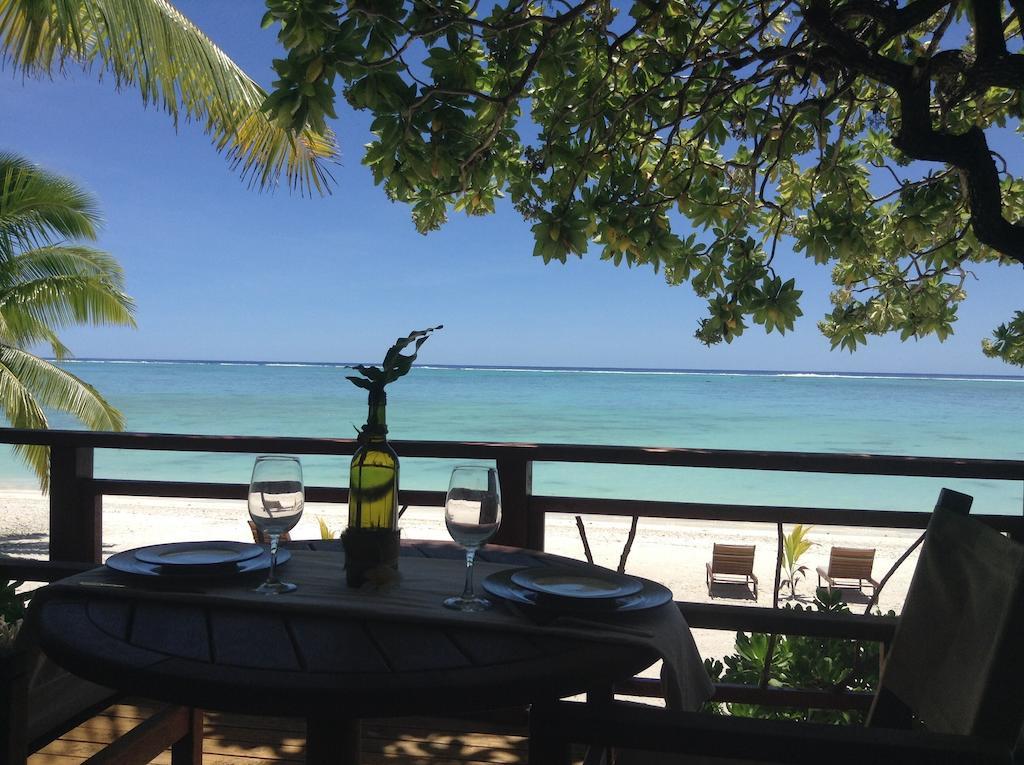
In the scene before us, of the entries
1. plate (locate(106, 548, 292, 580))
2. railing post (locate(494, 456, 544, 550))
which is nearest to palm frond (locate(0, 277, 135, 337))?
railing post (locate(494, 456, 544, 550))

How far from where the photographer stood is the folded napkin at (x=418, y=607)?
1.09m

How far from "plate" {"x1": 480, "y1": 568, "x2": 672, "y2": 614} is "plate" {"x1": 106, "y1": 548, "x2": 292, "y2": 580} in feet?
1.35

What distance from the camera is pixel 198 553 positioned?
143 centimetres

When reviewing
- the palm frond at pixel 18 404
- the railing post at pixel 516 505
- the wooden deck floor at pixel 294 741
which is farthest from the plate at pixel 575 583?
the palm frond at pixel 18 404

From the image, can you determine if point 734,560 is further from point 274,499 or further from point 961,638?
point 274,499

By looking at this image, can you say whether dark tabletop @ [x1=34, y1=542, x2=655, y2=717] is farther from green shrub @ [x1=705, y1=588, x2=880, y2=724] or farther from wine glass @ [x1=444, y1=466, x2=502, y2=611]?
green shrub @ [x1=705, y1=588, x2=880, y2=724]

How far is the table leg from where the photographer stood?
1.17 meters

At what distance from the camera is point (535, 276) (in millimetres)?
46000

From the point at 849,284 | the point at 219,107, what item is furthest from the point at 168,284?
the point at 849,284

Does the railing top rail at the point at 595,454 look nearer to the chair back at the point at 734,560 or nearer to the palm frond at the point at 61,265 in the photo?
the palm frond at the point at 61,265

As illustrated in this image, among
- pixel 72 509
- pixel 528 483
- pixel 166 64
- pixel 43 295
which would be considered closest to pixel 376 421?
pixel 528 483

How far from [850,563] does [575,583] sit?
26.8 feet

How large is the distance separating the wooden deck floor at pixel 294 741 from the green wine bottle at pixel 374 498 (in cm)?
116

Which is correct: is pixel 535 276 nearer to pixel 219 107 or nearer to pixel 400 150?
pixel 219 107
